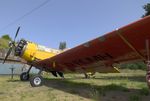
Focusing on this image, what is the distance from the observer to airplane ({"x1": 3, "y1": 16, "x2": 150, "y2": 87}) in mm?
6648

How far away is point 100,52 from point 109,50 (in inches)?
19.8

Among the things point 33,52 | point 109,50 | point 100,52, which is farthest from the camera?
point 33,52

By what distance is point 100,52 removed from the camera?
8.88m

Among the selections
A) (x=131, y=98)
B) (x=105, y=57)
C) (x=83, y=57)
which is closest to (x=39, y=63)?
(x=83, y=57)

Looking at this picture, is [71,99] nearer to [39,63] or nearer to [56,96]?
[56,96]

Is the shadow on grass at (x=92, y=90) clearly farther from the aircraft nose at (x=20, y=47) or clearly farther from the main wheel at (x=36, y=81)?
the aircraft nose at (x=20, y=47)

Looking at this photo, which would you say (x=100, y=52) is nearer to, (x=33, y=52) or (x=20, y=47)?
(x=33, y=52)

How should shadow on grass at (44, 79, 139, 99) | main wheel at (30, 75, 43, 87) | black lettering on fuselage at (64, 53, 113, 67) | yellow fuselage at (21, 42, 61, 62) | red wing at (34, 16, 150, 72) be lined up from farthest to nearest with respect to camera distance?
yellow fuselage at (21, 42, 61, 62), main wheel at (30, 75, 43, 87), black lettering on fuselage at (64, 53, 113, 67), shadow on grass at (44, 79, 139, 99), red wing at (34, 16, 150, 72)

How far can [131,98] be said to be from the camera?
738 cm

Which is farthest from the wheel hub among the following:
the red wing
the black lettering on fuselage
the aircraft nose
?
the aircraft nose

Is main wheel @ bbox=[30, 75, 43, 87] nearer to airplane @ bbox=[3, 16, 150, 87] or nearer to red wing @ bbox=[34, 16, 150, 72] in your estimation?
airplane @ bbox=[3, 16, 150, 87]

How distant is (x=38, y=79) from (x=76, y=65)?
1990mm

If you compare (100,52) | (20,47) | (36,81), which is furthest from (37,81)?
(100,52)

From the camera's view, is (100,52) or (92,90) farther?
(92,90)
